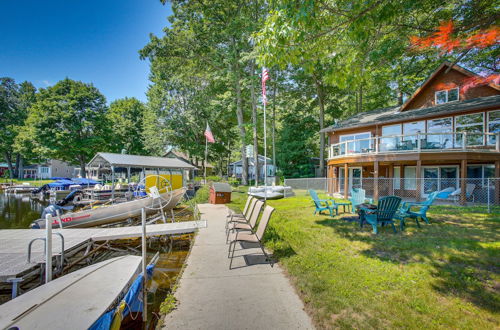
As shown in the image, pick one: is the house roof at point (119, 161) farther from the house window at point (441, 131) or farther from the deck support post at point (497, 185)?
the deck support post at point (497, 185)

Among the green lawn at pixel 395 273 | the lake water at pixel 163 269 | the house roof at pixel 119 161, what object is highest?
the house roof at pixel 119 161

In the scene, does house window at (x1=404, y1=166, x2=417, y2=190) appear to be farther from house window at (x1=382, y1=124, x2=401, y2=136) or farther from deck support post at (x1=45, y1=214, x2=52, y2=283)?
deck support post at (x1=45, y1=214, x2=52, y2=283)

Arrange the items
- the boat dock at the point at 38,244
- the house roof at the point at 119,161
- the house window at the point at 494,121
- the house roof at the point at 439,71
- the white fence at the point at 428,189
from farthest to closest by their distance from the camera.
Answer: the house roof at the point at 439,71, the house roof at the point at 119,161, the house window at the point at 494,121, the white fence at the point at 428,189, the boat dock at the point at 38,244

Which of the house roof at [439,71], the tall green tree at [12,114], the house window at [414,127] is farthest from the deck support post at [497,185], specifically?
the tall green tree at [12,114]

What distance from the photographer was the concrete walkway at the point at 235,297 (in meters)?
3.11

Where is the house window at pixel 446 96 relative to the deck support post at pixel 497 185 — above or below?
above

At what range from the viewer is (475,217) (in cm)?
941

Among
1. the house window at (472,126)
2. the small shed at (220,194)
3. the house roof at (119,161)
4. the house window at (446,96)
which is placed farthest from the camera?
the house window at (446,96)

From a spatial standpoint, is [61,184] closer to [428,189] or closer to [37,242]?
[37,242]

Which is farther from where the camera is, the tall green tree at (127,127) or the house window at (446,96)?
the tall green tree at (127,127)

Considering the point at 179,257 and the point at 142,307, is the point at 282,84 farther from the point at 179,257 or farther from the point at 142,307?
the point at 142,307

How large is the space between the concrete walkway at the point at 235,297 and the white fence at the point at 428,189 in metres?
9.20

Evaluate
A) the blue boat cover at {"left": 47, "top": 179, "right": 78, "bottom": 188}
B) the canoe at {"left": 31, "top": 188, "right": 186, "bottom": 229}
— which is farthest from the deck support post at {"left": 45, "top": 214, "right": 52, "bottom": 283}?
the blue boat cover at {"left": 47, "top": 179, "right": 78, "bottom": 188}

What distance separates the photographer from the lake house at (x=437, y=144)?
13383 millimetres
